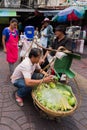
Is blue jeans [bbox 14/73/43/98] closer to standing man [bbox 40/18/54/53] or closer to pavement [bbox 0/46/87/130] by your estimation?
pavement [bbox 0/46/87/130]

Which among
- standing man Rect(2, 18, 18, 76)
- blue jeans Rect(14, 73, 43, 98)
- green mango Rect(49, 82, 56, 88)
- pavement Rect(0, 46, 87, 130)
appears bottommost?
pavement Rect(0, 46, 87, 130)

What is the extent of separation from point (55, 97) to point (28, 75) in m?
0.67

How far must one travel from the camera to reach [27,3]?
14.4m

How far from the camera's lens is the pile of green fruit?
346 centimetres

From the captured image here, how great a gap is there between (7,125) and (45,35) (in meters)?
5.44

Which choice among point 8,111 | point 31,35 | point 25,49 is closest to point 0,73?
point 25,49

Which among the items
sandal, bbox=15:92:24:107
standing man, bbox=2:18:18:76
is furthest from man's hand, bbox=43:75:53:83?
standing man, bbox=2:18:18:76

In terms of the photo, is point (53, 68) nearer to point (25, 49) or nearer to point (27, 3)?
point (25, 49)

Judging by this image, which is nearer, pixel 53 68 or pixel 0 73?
pixel 53 68

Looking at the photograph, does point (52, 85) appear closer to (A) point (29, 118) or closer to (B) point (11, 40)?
(A) point (29, 118)

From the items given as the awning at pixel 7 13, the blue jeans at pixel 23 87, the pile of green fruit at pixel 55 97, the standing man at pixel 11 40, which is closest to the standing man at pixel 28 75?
the blue jeans at pixel 23 87

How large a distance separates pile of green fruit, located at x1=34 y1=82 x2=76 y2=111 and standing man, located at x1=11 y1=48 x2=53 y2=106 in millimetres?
151

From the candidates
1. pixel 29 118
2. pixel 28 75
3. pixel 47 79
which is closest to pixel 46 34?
pixel 28 75

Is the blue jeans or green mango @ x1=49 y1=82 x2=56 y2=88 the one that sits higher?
green mango @ x1=49 y1=82 x2=56 y2=88
